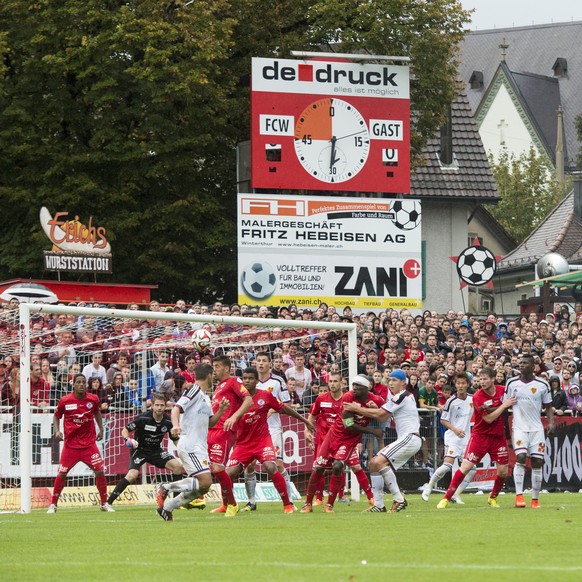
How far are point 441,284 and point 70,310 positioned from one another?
105ft

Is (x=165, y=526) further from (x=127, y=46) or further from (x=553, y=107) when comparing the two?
(x=553, y=107)

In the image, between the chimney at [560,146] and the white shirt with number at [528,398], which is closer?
the white shirt with number at [528,398]

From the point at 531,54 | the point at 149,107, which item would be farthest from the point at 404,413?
the point at 531,54

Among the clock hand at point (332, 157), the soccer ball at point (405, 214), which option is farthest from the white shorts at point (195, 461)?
the soccer ball at point (405, 214)

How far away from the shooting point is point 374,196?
3712 centimetres

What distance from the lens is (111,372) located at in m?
24.4

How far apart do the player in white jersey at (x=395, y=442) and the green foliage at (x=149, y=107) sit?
807 inches

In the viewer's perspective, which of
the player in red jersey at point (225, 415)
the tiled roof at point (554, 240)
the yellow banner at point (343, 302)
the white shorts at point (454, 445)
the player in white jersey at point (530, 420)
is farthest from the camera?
the tiled roof at point (554, 240)

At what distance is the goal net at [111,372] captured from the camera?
917 inches

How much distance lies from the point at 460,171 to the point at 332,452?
35222mm

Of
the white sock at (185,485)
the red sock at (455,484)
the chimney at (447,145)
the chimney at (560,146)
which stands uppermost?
the chimney at (560,146)

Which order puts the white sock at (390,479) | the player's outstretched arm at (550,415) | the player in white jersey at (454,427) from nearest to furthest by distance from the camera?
1. the white sock at (390,479)
2. the player's outstretched arm at (550,415)
3. the player in white jersey at (454,427)

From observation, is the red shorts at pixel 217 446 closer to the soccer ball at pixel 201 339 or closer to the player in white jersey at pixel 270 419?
the player in white jersey at pixel 270 419

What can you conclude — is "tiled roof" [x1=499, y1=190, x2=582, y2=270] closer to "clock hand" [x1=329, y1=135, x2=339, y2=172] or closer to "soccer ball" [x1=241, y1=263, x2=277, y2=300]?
"clock hand" [x1=329, y1=135, x2=339, y2=172]
